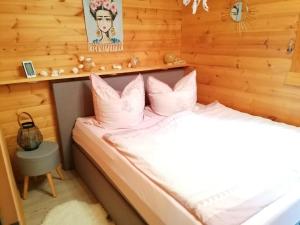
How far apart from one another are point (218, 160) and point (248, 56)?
1.37m

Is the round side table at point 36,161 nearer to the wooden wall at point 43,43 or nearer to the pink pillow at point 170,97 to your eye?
the wooden wall at point 43,43

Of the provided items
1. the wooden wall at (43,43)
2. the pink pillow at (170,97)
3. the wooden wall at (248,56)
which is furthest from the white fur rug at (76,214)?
the wooden wall at (248,56)

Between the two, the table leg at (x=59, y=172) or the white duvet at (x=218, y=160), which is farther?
the table leg at (x=59, y=172)

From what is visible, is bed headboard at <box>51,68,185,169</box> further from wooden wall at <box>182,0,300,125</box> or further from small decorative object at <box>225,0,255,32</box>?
small decorative object at <box>225,0,255,32</box>

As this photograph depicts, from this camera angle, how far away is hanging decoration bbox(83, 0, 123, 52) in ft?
7.73

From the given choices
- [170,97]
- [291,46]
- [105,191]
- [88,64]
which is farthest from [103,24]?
[291,46]

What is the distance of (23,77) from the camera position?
2.13m

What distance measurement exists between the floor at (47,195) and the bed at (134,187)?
11 centimetres

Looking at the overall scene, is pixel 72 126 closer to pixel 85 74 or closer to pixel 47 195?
pixel 85 74

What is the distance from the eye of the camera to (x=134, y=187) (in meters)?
1.42

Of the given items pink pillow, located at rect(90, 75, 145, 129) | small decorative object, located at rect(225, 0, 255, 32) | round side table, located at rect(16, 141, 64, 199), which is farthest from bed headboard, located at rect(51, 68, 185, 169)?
small decorative object, located at rect(225, 0, 255, 32)

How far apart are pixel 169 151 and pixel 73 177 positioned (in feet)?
4.29

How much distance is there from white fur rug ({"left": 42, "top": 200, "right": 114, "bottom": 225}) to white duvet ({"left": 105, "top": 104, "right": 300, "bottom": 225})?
2.00ft

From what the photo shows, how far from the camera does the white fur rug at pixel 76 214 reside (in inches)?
70.4
